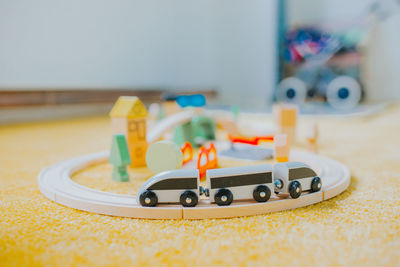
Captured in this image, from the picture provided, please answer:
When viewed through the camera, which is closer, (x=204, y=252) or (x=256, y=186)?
(x=204, y=252)

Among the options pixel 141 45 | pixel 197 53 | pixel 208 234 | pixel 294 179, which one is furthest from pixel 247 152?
pixel 197 53

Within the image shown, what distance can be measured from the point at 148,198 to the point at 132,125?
1.19 feet

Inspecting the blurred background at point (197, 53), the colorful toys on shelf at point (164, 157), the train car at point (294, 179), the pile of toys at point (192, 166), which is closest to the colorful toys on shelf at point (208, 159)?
the pile of toys at point (192, 166)

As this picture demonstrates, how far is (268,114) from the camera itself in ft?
7.29

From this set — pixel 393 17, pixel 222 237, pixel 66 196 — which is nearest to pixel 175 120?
pixel 66 196

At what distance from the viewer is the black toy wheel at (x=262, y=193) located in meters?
0.56

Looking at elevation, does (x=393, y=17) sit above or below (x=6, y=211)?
above

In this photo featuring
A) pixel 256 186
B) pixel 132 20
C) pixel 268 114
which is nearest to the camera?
pixel 256 186

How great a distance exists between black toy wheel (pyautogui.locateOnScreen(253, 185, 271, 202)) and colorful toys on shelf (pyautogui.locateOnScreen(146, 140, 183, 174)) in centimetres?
19

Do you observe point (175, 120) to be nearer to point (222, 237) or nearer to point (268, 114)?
point (222, 237)

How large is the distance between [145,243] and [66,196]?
218 mm

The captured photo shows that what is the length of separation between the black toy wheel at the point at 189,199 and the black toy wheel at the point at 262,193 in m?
0.09

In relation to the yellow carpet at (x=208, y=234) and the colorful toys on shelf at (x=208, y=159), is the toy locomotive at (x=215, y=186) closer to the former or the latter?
the yellow carpet at (x=208, y=234)

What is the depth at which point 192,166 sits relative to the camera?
2.80 feet
